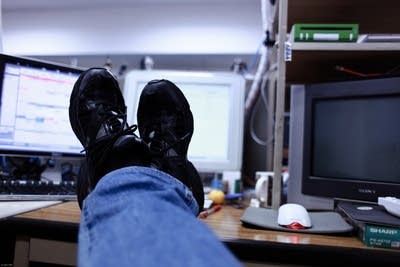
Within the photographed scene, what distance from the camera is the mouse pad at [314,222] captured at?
23.7 inches

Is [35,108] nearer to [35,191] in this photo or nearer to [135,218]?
[35,191]

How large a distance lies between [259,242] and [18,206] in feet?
1.84

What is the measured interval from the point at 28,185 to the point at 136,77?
1.92ft

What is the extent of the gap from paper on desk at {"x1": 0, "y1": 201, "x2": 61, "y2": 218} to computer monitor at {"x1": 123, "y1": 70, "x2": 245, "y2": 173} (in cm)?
49

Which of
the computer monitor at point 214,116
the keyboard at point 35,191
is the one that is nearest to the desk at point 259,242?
the keyboard at point 35,191

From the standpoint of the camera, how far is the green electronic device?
80cm

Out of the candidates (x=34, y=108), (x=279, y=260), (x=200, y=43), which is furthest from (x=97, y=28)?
(x=279, y=260)

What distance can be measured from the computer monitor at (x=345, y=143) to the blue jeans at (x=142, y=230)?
495 mm

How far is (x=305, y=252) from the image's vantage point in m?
0.52

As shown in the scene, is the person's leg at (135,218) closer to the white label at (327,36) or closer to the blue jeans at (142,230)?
the blue jeans at (142,230)

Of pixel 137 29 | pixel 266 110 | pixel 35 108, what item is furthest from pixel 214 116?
pixel 137 29

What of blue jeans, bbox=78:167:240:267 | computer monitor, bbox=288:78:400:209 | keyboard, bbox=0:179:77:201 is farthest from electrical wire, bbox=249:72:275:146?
blue jeans, bbox=78:167:240:267

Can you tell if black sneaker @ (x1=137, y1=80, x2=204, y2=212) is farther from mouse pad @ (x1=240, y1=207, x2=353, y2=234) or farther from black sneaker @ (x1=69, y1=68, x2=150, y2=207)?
mouse pad @ (x1=240, y1=207, x2=353, y2=234)

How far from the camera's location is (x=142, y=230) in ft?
1.26
